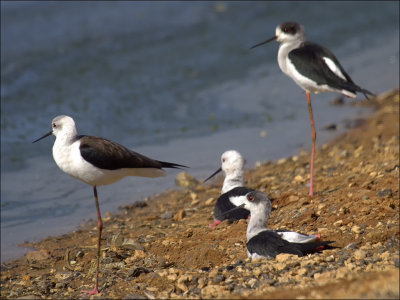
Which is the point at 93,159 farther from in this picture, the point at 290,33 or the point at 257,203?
the point at 290,33

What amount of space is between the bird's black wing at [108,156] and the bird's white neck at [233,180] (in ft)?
6.19

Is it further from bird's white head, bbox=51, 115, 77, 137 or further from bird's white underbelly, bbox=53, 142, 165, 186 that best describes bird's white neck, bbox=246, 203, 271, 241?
bird's white head, bbox=51, 115, 77, 137

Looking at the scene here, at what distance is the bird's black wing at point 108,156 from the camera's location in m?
5.73

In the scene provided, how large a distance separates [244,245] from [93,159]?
153 centimetres

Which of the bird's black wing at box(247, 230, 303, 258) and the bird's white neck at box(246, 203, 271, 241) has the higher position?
the bird's white neck at box(246, 203, 271, 241)

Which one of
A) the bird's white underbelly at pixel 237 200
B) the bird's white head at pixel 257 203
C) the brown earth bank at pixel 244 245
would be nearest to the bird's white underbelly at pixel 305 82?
the brown earth bank at pixel 244 245

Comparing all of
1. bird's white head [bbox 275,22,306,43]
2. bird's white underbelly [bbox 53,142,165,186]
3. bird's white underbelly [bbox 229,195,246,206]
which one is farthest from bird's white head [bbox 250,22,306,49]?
bird's white underbelly [bbox 53,142,165,186]

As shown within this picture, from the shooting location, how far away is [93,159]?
5723 mm

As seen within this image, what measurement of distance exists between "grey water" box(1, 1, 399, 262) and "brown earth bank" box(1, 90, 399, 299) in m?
0.62

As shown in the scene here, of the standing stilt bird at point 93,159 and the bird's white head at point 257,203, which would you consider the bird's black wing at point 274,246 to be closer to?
the bird's white head at point 257,203

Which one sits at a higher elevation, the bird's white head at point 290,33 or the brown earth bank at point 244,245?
the bird's white head at point 290,33

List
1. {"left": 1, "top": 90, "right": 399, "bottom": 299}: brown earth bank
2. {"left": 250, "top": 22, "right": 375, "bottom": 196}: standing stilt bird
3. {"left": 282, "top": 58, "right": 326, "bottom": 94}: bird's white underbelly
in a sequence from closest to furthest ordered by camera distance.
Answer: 1. {"left": 1, "top": 90, "right": 399, "bottom": 299}: brown earth bank
2. {"left": 250, "top": 22, "right": 375, "bottom": 196}: standing stilt bird
3. {"left": 282, "top": 58, "right": 326, "bottom": 94}: bird's white underbelly

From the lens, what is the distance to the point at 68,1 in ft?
65.5

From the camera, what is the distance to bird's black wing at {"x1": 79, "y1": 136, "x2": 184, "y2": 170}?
573 cm
